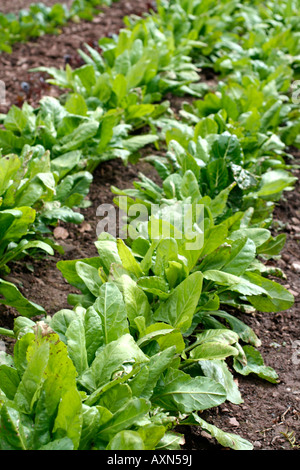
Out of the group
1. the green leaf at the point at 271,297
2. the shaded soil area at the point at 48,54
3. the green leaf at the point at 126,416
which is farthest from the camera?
the shaded soil area at the point at 48,54

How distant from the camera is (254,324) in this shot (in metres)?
2.98

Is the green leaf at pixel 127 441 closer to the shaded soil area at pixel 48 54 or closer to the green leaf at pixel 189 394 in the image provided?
the green leaf at pixel 189 394

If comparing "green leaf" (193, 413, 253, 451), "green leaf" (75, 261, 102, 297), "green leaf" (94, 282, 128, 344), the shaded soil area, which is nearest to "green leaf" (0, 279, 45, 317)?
"green leaf" (75, 261, 102, 297)

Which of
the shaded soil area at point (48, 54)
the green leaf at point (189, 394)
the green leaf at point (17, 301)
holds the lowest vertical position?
the green leaf at point (189, 394)

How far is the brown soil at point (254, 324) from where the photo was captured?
2.35 m

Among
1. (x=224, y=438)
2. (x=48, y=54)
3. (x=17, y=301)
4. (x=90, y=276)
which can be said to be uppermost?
(x=48, y=54)

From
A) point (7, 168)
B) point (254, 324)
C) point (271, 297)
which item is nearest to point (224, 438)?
point (271, 297)

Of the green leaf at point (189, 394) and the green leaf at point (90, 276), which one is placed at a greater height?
the green leaf at point (90, 276)

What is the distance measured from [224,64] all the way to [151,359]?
381 centimetres

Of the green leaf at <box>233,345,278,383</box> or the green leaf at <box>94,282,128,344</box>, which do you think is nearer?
the green leaf at <box>94,282,128,344</box>

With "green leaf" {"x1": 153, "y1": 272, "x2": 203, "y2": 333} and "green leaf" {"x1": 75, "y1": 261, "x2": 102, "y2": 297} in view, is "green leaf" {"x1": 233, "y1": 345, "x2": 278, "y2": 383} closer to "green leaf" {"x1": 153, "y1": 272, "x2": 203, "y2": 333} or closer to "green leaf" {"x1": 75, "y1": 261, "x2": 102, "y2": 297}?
"green leaf" {"x1": 153, "y1": 272, "x2": 203, "y2": 333}

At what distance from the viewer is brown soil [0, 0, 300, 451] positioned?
7.70ft

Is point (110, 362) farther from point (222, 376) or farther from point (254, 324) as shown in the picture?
point (254, 324)

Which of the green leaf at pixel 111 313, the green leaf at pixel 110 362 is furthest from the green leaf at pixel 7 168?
the green leaf at pixel 110 362
